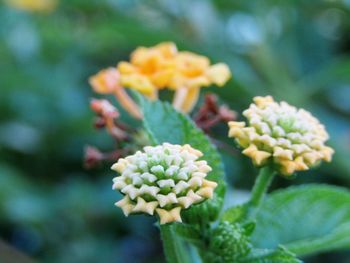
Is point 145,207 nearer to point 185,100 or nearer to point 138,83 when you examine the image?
point 138,83

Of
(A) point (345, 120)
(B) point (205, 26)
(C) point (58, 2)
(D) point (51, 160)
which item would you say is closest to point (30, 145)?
(D) point (51, 160)

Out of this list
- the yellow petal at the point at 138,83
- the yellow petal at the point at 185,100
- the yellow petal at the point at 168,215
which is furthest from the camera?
the yellow petal at the point at 185,100

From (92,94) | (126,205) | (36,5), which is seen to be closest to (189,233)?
(126,205)

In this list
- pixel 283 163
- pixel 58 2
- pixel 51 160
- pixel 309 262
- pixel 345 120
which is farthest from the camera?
pixel 58 2

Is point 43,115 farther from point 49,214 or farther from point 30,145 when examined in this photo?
point 49,214

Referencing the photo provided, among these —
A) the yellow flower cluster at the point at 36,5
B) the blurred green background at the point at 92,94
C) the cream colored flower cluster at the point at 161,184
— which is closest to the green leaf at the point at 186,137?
the cream colored flower cluster at the point at 161,184

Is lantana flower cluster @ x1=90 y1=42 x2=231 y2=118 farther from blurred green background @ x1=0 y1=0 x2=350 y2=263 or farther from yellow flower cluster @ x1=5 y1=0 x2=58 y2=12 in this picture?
yellow flower cluster @ x1=5 y1=0 x2=58 y2=12

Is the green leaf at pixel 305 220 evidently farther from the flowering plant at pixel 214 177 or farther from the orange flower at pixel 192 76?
the orange flower at pixel 192 76
